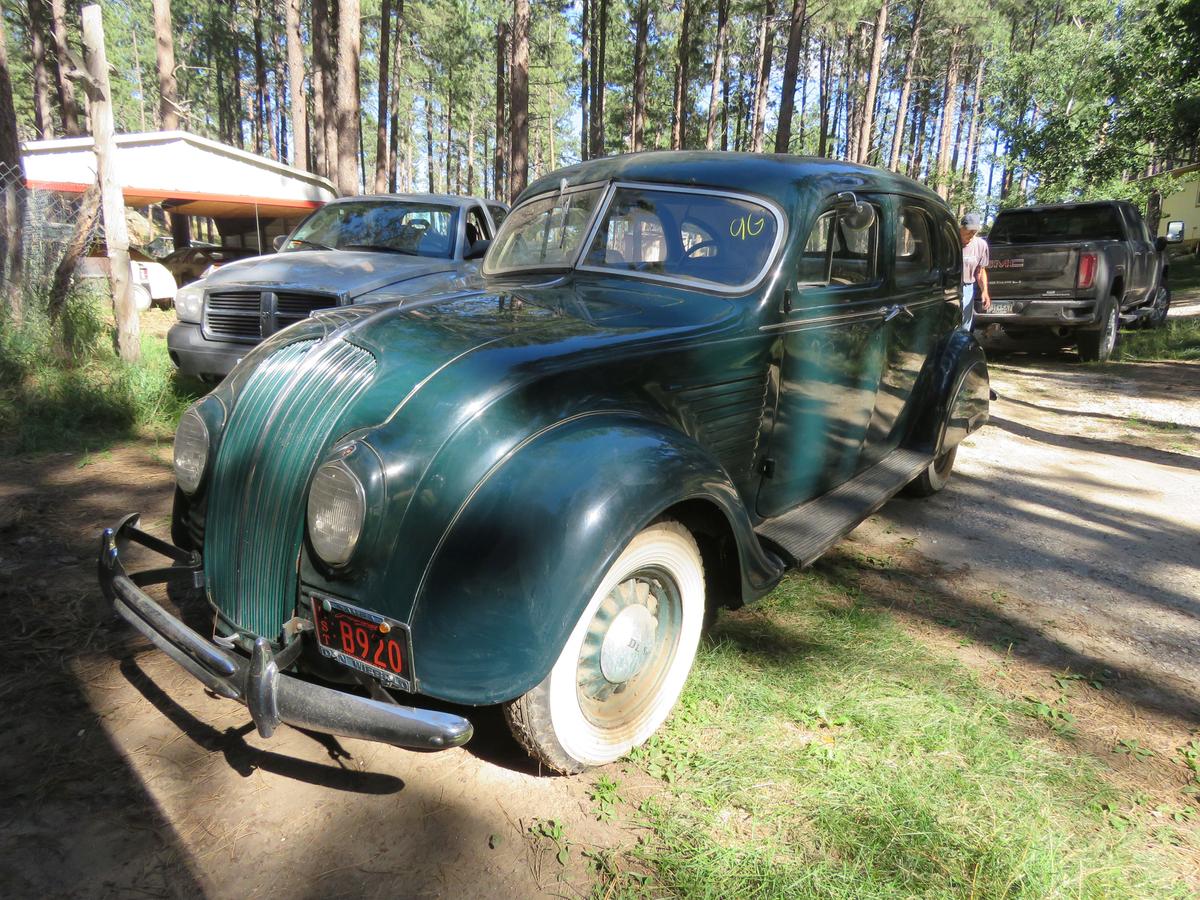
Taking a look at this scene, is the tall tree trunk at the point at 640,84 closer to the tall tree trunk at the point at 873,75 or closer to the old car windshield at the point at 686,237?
the tall tree trunk at the point at 873,75

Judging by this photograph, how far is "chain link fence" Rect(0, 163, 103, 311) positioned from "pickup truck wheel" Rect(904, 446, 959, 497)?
24.2ft

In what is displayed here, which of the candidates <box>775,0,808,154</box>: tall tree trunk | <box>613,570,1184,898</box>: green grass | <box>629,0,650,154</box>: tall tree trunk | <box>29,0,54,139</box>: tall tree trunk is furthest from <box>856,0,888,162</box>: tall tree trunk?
<box>29,0,54,139</box>: tall tree trunk

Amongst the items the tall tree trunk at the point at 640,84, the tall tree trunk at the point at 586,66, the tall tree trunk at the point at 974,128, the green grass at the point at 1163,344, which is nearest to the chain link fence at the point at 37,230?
the green grass at the point at 1163,344

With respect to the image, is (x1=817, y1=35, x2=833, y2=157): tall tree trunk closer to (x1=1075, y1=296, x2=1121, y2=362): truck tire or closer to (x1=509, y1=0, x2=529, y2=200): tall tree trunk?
(x1=509, y1=0, x2=529, y2=200): tall tree trunk

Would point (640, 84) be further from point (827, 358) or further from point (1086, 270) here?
point (827, 358)

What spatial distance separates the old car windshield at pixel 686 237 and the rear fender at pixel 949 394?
2011mm

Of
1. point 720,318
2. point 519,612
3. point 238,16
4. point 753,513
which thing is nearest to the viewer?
point 519,612

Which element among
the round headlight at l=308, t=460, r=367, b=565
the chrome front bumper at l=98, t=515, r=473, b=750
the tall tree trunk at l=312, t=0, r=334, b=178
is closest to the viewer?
the chrome front bumper at l=98, t=515, r=473, b=750

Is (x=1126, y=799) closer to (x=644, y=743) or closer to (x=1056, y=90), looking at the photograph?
(x=644, y=743)

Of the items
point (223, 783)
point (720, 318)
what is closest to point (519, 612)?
point (223, 783)

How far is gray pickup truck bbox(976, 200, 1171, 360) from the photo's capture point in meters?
9.62

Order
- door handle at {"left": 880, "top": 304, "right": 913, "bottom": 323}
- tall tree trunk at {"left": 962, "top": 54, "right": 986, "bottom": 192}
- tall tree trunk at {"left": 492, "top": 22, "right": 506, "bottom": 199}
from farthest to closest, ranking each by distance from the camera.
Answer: tall tree trunk at {"left": 962, "top": 54, "right": 986, "bottom": 192}, tall tree trunk at {"left": 492, "top": 22, "right": 506, "bottom": 199}, door handle at {"left": 880, "top": 304, "right": 913, "bottom": 323}

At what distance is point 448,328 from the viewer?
2.49 meters

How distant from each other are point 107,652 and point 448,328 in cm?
198
